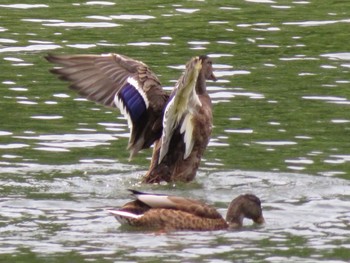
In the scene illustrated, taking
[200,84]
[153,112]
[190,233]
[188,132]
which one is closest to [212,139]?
[200,84]

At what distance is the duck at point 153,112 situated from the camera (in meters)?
16.1

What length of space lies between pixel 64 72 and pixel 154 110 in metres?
1.11

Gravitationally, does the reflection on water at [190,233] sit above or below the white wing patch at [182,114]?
below

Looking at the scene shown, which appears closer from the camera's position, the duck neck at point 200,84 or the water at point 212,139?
the water at point 212,139

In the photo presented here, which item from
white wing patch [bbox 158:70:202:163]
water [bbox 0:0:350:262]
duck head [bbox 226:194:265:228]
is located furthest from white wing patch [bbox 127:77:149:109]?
duck head [bbox 226:194:265:228]

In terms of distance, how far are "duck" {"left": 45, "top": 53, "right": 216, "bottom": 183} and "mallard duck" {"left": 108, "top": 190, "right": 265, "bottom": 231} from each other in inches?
81.3

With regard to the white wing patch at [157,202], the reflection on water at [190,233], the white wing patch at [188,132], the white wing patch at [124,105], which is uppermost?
the white wing patch at [124,105]

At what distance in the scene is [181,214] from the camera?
1373cm

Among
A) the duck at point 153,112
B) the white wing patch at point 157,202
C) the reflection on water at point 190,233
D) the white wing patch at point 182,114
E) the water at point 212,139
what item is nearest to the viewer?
the reflection on water at point 190,233

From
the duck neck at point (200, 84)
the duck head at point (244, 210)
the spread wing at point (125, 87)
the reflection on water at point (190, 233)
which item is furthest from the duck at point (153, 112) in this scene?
the duck head at point (244, 210)

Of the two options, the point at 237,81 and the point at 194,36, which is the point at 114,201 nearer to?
the point at 237,81

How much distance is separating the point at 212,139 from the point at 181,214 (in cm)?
360

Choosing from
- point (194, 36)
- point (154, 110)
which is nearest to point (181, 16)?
point (194, 36)

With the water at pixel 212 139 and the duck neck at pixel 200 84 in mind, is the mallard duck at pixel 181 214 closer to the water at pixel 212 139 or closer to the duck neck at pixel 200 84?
the water at pixel 212 139
